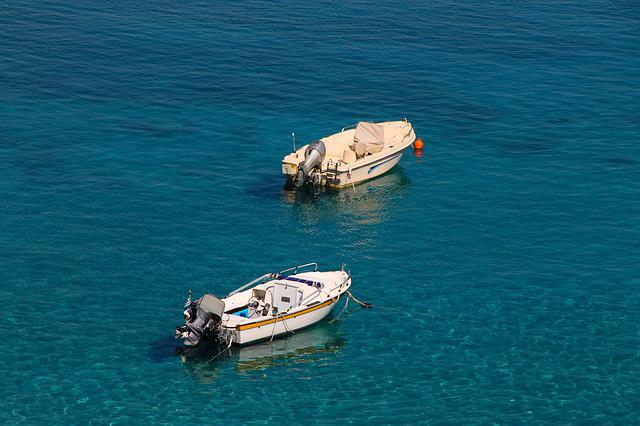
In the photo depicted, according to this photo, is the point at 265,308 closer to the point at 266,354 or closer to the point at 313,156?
the point at 266,354

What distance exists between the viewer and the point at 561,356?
69.8m

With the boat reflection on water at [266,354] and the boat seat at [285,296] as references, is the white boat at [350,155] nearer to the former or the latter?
the boat seat at [285,296]

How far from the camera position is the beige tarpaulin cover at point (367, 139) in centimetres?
9550

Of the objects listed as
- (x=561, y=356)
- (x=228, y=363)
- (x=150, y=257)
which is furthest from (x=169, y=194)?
(x=561, y=356)

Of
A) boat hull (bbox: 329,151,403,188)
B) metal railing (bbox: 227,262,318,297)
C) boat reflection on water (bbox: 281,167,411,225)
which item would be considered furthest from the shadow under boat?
metal railing (bbox: 227,262,318,297)

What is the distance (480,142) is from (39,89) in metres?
44.2

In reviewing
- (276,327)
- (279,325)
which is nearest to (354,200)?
(279,325)

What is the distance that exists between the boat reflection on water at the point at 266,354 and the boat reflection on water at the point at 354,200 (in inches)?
690

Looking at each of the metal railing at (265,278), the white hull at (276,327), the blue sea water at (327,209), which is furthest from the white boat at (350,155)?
the white hull at (276,327)

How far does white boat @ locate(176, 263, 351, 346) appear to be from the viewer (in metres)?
67.8

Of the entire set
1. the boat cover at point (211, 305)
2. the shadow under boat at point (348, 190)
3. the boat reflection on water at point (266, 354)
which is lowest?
the boat reflection on water at point (266, 354)

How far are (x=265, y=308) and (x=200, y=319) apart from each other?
5.24 meters

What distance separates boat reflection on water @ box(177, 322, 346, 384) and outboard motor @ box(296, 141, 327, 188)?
21.3m

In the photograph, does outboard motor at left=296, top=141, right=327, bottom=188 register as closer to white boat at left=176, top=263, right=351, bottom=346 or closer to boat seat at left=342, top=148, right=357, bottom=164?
boat seat at left=342, top=148, right=357, bottom=164
